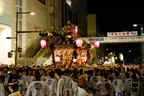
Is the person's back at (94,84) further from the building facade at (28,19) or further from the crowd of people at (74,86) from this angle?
the building facade at (28,19)

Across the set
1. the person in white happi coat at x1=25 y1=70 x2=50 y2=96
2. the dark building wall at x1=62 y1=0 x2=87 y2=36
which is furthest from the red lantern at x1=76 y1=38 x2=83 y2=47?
the dark building wall at x1=62 y1=0 x2=87 y2=36

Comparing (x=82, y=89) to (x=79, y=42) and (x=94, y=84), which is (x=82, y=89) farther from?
(x=79, y=42)

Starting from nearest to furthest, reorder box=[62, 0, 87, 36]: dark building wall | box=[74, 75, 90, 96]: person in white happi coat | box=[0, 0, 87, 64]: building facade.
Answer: box=[74, 75, 90, 96]: person in white happi coat < box=[0, 0, 87, 64]: building facade < box=[62, 0, 87, 36]: dark building wall

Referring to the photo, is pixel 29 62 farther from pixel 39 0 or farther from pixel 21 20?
pixel 39 0

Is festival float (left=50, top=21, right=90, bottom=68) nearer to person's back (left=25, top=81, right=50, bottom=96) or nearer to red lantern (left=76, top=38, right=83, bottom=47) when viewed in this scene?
red lantern (left=76, top=38, right=83, bottom=47)

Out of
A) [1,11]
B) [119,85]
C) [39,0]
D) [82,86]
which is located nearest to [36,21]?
[39,0]

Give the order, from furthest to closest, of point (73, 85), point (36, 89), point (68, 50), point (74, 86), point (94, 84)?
point (68, 50) → point (94, 84) → point (73, 85) → point (74, 86) → point (36, 89)

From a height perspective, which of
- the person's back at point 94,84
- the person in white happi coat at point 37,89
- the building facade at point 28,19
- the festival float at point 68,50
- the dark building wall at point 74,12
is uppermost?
the dark building wall at point 74,12

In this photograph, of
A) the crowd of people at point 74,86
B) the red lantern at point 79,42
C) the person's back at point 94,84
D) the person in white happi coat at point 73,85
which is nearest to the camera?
the crowd of people at point 74,86

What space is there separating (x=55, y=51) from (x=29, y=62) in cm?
437

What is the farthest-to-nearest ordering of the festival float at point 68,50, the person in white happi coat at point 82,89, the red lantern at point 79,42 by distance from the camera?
1. the festival float at point 68,50
2. the red lantern at point 79,42
3. the person in white happi coat at point 82,89

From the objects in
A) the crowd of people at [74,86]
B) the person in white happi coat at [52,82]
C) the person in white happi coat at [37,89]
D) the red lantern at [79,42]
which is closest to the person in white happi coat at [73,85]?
the crowd of people at [74,86]

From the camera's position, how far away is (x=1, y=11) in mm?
22297

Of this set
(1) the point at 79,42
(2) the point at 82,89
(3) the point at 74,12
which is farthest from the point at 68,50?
(3) the point at 74,12
